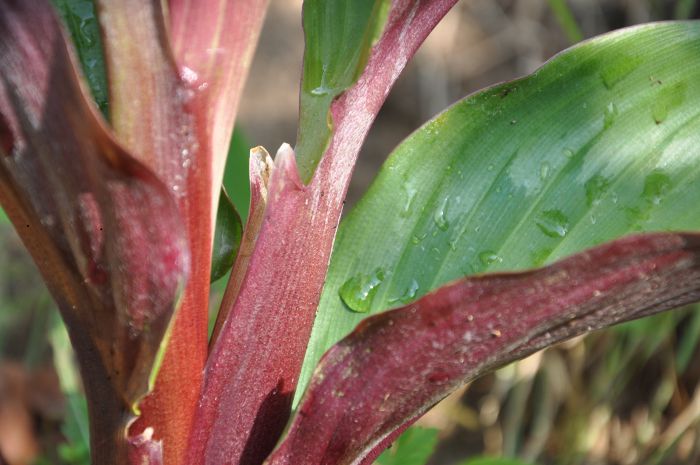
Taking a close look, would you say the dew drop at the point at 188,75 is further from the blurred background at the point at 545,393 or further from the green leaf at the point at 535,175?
the blurred background at the point at 545,393

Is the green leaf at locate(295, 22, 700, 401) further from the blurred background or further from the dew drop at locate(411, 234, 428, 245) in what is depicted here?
the blurred background

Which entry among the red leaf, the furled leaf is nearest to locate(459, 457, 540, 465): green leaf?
the furled leaf

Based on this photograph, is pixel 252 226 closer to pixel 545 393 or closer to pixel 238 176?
pixel 238 176

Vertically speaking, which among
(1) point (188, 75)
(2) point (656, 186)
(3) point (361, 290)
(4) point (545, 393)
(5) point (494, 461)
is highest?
(1) point (188, 75)

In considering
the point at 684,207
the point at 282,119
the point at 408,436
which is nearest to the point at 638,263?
the point at 684,207

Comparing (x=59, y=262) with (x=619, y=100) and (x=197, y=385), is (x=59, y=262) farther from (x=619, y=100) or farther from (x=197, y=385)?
(x=619, y=100)

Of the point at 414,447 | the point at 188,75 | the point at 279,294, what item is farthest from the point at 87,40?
the point at 414,447

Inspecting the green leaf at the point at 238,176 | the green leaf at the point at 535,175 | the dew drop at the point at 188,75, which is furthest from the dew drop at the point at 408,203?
the green leaf at the point at 238,176
